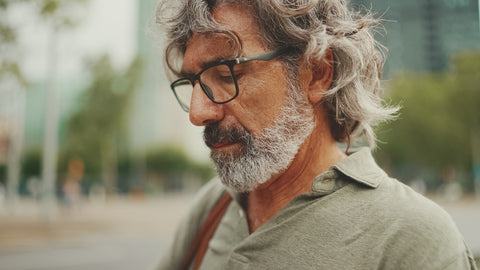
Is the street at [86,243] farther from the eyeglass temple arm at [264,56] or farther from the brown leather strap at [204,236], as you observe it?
the eyeglass temple arm at [264,56]

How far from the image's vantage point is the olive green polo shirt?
3.41 ft

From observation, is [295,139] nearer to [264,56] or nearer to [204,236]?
[264,56]

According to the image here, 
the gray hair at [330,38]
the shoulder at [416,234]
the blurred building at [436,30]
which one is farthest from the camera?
the blurred building at [436,30]

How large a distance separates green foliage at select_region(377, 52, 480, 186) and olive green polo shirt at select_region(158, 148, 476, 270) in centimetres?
2721

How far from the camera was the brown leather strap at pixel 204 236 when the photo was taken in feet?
5.22

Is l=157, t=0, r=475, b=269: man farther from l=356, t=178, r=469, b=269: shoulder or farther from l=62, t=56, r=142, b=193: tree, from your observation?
l=62, t=56, r=142, b=193: tree

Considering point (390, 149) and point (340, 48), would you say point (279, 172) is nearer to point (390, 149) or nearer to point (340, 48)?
point (340, 48)

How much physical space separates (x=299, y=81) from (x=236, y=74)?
230 mm

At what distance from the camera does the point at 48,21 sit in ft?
32.5

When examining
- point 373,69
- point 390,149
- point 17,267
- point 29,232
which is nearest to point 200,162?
point 390,149

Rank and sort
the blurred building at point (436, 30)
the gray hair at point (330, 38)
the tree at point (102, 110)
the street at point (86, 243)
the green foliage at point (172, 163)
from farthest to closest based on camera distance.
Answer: the green foliage at point (172, 163)
the tree at point (102, 110)
the blurred building at point (436, 30)
the street at point (86, 243)
the gray hair at point (330, 38)

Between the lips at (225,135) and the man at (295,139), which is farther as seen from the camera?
the lips at (225,135)

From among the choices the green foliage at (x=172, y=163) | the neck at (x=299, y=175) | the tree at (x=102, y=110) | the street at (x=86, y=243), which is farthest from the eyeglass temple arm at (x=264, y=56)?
the green foliage at (x=172, y=163)

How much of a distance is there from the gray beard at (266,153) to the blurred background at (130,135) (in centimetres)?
40
